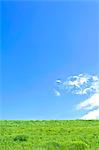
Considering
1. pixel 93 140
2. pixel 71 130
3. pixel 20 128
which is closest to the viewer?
pixel 93 140

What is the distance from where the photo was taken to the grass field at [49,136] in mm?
21431

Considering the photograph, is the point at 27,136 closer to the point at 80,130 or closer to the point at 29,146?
the point at 29,146

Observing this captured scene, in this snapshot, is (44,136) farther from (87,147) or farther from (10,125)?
(10,125)

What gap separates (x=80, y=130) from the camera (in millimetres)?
27391

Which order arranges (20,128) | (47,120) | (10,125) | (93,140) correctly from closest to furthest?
(93,140)
(20,128)
(10,125)
(47,120)

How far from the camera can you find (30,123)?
105 feet

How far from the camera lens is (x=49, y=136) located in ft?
81.4

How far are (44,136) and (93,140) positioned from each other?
8.49 feet

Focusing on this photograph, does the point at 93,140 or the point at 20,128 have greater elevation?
the point at 20,128

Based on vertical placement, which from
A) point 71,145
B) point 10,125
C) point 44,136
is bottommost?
point 71,145

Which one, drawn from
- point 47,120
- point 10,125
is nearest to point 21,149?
point 10,125

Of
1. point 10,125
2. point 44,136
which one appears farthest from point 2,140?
point 10,125

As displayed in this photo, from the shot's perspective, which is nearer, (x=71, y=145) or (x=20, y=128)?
(x=71, y=145)

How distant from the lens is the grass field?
21431 millimetres
